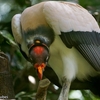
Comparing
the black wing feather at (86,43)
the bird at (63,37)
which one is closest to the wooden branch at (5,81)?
the bird at (63,37)

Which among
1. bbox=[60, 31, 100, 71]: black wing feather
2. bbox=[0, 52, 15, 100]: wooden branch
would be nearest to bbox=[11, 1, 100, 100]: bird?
bbox=[60, 31, 100, 71]: black wing feather

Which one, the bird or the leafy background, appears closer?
the bird

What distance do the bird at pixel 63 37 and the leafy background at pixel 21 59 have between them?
0.75ft

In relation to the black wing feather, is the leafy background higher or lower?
lower

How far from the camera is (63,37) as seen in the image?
1.92 meters

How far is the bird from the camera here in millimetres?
1902

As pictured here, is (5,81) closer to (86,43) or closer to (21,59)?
(86,43)

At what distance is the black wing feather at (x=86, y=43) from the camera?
1921 millimetres

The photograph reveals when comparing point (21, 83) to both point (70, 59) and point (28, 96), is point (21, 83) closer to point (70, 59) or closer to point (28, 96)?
point (28, 96)

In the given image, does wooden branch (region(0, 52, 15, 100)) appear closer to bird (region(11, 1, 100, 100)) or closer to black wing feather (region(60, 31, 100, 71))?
bird (region(11, 1, 100, 100))

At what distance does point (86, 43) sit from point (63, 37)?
0.12 metres

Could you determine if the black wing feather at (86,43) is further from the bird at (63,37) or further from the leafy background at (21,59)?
the leafy background at (21,59)

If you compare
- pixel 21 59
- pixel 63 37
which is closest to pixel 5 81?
pixel 63 37

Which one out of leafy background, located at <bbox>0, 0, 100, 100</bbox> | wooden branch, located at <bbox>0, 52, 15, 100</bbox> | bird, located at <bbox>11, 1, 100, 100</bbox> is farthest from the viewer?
A: leafy background, located at <bbox>0, 0, 100, 100</bbox>
